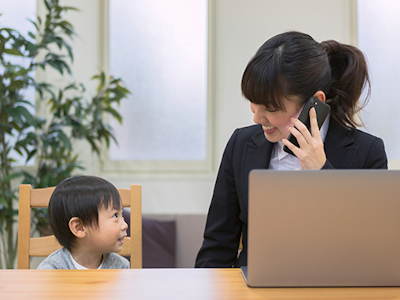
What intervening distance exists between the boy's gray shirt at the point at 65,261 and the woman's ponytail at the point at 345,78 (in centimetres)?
81

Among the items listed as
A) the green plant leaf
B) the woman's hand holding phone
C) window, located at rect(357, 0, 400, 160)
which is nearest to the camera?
the woman's hand holding phone

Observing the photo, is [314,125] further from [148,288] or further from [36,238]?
[36,238]

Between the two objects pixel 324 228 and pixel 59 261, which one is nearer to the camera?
pixel 324 228

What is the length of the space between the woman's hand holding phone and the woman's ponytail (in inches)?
8.4

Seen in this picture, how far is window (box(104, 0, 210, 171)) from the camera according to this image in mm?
2584

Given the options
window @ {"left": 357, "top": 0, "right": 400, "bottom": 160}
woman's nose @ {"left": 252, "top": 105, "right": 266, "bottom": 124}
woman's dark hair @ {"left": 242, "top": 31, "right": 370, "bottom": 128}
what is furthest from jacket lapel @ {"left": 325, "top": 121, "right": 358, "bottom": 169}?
window @ {"left": 357, "top": 0, "right": 400, "bottom": 160}

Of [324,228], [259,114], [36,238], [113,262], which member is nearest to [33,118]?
[36,238]

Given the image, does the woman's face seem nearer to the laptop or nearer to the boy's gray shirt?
the laptop

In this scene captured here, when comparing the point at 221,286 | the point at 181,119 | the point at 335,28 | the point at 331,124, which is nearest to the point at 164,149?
the point at 181,119

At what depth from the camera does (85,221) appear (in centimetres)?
114

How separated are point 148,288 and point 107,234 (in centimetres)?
60

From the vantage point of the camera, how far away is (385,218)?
0.56m

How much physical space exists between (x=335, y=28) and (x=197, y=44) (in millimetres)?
887

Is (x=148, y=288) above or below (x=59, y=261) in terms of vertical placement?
above
